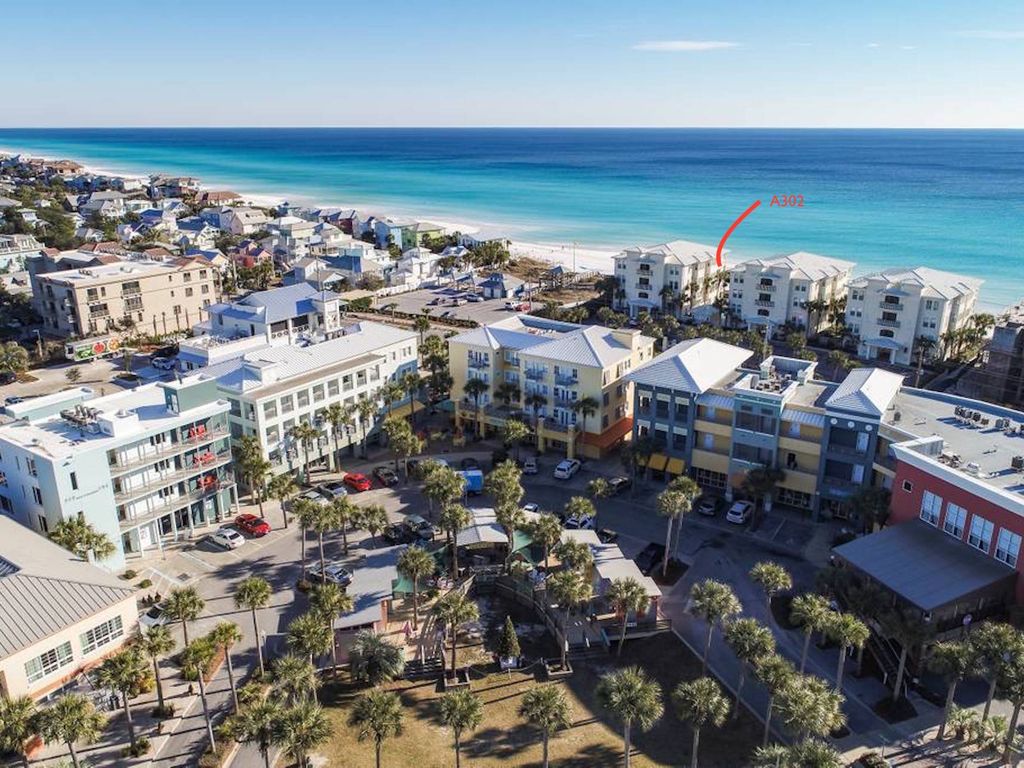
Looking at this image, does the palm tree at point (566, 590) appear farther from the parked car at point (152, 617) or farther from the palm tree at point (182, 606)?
the parked car at point (152, 617)

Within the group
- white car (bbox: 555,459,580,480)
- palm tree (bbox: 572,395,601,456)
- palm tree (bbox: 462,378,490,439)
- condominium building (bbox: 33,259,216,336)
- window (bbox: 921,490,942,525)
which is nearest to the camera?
window (bbox: 921,490,942,525)

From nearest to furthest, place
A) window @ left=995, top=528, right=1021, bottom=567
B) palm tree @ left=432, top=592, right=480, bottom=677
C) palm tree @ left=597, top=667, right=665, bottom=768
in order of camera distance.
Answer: palm tree @ left=597, top=667, right=665, bottom=768 → palm tree @ left=432, top=592, right=480, bottom=677 → window @ left=995, top=528, right=1021, bottom=567

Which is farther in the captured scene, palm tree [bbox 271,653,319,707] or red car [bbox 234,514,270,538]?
red car [bbox 234,514,270,538]

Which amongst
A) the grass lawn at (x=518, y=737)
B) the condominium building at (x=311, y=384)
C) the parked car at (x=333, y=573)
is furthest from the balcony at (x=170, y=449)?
the grass lawn at (x=518, y=737)

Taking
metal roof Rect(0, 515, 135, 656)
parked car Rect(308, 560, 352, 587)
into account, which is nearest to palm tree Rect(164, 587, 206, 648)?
metal roof Rect(0, 515, 135, 656)

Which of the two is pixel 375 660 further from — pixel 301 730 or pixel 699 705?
pixel 699 705

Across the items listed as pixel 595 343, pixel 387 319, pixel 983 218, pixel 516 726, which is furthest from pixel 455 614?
pixel 983 218

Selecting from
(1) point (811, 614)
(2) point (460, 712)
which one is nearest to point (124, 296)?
(2) point (460, 712)

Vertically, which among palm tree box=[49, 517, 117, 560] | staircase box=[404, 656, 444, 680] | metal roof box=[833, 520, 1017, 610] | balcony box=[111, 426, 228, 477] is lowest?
staircase box=[404, 656, 444, 680]

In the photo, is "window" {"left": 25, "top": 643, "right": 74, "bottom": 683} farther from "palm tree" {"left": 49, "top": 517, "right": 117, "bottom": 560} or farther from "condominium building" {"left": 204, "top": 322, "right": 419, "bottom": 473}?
"condominium building" {"left": 204, "top": 322, "right": 419, "bottom": 473}
